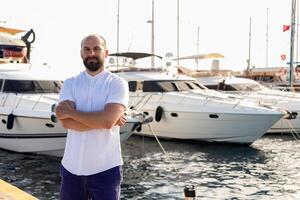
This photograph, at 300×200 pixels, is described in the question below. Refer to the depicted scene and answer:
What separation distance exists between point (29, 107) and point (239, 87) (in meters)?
10.9

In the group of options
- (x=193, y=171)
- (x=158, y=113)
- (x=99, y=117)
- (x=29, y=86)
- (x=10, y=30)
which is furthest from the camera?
(x=10, y=30)

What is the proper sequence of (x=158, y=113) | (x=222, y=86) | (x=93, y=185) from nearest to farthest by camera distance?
(x=93, y=185) → (x=158, y=113) → (x=222, y=86)

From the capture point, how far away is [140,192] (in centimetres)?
843

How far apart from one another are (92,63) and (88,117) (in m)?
0.39

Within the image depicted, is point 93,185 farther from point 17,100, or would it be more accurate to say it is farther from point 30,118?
point 17,100

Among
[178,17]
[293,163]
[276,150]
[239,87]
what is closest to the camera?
[293,163]

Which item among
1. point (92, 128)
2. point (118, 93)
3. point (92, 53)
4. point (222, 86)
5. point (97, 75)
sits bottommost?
point (222, 86)

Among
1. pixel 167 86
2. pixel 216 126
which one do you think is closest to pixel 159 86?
pixel 167 86

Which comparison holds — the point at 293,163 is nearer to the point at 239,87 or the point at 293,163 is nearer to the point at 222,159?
the point at 222,159

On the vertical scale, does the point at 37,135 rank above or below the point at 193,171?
above

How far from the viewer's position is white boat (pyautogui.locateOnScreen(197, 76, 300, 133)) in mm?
17281

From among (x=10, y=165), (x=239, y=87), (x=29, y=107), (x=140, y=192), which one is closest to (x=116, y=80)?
(x=140, y=192)

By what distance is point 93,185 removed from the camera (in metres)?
3.30

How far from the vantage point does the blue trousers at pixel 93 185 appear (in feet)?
10.8
